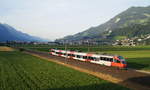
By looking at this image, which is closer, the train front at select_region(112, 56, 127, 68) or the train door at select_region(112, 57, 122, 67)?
the train front at select_region(112, 56, 127, 68)

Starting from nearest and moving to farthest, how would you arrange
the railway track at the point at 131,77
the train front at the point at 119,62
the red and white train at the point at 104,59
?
the railway track at the point at 131,77 < the train front at the point at 119,62 < the red and white train at the point at 104,59

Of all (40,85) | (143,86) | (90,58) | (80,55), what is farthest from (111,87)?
(80,55)

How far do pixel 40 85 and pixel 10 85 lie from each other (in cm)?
409

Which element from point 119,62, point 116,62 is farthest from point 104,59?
point 119,62

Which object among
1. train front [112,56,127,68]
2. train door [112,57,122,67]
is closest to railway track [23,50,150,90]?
train front [112,56,127,68]

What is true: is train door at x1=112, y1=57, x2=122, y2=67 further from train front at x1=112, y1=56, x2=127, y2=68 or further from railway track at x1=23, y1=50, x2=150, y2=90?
→ railway track at x1=23, y1=50, x2=150, y2=90

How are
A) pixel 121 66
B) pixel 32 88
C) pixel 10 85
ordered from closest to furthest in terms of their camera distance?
pixel 32 88, pixel 10 85, pixel 121 66

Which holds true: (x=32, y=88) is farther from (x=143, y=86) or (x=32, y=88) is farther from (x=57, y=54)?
(x=57, y=54)

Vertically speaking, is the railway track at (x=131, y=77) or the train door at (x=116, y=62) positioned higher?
the train door at (x=116, y=62)

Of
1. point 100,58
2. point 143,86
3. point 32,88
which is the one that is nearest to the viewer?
point 32,88

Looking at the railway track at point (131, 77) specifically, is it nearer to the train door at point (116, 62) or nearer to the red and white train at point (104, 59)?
the train door at point (116, 62)

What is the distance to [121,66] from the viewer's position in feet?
157

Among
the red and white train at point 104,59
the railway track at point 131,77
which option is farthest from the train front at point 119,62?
the railway track at point 131,77

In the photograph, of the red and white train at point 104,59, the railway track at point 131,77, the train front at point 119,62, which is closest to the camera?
the railway track at point 131,77
